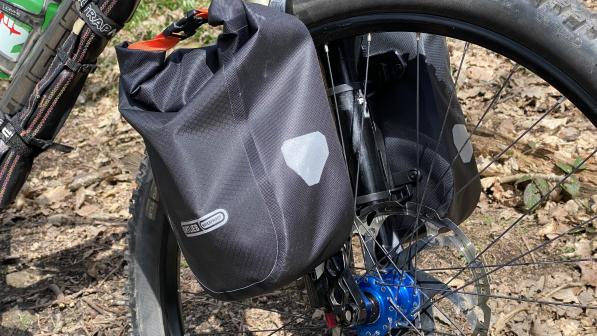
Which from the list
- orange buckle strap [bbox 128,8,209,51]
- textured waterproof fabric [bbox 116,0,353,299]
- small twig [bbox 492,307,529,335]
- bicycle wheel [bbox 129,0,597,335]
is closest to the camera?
bicycle wheel [bbox 129,0,597,335]

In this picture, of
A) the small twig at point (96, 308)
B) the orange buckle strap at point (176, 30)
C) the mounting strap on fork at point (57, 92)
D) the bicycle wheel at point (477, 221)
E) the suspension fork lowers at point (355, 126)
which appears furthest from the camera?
the small twig at point (96, 308)

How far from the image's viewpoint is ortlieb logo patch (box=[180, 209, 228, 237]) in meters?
1.63

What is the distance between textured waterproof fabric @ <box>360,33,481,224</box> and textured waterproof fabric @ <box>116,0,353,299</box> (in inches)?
17.4

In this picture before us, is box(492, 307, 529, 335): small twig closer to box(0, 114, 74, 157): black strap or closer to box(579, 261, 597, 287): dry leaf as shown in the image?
box(579, 261, 597, 287): dry leaf

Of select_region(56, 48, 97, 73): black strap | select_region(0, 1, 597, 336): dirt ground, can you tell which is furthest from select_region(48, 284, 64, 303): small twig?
select_region(56, 48, 97, 73): black strap

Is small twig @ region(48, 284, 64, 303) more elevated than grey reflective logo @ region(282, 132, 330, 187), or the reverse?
grey reflective logo @ region(282, 132, 330, 187)

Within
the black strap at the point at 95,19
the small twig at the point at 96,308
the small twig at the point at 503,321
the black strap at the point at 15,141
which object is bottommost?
the small twig at the point at 96,308

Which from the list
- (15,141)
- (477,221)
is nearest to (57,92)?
(15,141)

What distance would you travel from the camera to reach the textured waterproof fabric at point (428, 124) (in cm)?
204

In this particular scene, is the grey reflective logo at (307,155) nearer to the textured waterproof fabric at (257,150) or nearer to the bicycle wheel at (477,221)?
the textured waterproof fabric at (257,150)

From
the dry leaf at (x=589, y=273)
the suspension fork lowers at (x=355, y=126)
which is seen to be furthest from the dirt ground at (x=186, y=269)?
the suspension fork lowers at (x=355, y=126)

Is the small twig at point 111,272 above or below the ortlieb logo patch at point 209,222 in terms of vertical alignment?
below

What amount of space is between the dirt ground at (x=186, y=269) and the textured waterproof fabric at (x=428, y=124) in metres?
0.65

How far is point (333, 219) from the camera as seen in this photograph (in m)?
1.67
